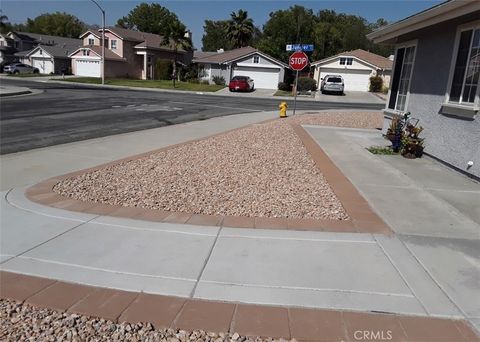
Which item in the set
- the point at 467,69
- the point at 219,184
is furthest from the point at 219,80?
the point at 219,184

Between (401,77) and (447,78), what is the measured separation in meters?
3.29

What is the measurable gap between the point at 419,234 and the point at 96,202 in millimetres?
4077

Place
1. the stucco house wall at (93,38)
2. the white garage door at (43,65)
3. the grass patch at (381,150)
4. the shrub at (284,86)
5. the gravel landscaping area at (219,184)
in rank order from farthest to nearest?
the white garage door at (43,65) < the stucco house wall at (93,38) < the shrub at (284,86) < the grass patch at (381,150) < the gravel landscaping area at (219,184)

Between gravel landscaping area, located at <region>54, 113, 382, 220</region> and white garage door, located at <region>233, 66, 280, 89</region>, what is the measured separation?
40.0m

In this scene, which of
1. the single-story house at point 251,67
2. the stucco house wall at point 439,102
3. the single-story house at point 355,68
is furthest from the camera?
the single-story house at point 251,67

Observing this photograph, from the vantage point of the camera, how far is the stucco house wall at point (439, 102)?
299 inches

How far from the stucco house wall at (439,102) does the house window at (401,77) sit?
1.83ft

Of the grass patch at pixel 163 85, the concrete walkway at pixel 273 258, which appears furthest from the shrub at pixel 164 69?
the concrete walkway at pixel 273 258

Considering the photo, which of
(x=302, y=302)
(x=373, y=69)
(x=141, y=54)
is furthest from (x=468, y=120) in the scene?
(x=141, y=54)

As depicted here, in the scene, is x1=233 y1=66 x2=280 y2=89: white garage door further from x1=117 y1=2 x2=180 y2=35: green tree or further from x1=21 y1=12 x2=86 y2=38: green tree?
x1=21 y1=12 x2=86 y2=38: green tree

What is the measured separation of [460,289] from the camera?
3.51m

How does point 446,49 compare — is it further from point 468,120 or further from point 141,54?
point 141,54

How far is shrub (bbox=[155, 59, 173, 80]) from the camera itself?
53.7 meters

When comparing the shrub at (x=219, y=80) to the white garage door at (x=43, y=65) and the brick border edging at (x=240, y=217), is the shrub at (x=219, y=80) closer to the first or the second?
the white garage door at (x=43, y=65)
